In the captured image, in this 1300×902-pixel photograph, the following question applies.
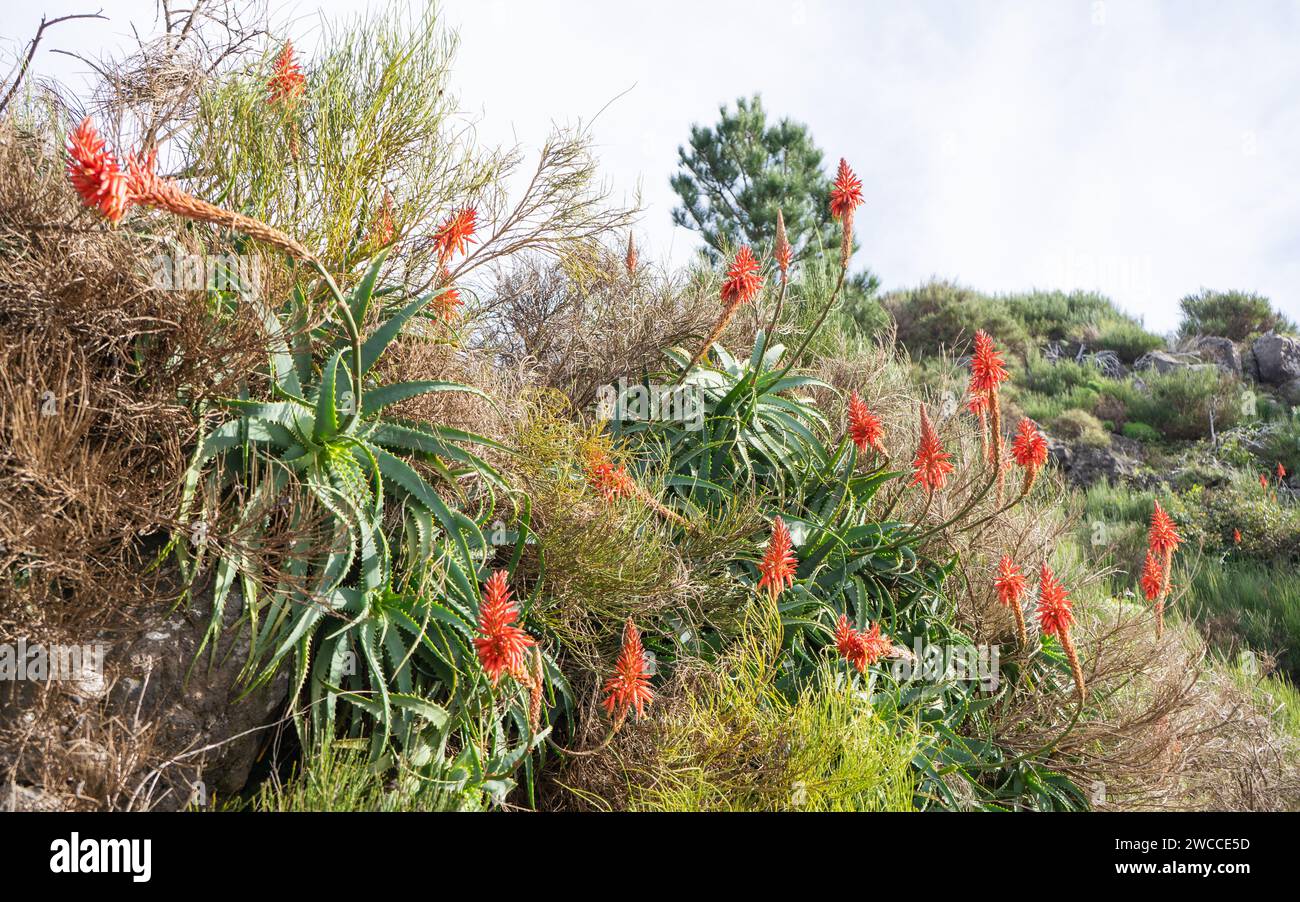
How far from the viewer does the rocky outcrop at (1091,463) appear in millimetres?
12312

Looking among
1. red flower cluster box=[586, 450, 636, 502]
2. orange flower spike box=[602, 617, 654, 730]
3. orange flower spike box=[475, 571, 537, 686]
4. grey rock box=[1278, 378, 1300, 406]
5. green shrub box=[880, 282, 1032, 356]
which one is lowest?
orange flower spike box=[602, 617, 654, 730]

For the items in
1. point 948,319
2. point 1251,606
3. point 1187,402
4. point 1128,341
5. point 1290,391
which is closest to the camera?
point 1251,606

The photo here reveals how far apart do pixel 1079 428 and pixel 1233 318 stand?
23.6ft

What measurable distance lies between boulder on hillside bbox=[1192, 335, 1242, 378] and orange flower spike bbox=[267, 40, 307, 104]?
51.1 ft

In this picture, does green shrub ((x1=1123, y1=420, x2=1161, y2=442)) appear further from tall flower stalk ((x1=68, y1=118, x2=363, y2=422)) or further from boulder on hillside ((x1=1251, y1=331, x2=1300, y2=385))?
tall flower stalk ((x1=68, y1=118, x2=363, y2=422))

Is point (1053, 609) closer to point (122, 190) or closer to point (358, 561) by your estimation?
point (358, 561)

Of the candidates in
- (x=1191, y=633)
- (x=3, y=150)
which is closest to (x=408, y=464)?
(x=3, y=150)

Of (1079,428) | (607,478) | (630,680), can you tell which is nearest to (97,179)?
(630,680)

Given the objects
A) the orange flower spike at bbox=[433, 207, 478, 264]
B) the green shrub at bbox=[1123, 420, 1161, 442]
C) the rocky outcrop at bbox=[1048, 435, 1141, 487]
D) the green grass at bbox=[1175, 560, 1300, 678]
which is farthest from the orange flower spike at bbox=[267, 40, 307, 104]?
the green shrub at bbox=[1123, 420, 1161, 442]

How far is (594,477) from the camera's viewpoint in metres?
4.30

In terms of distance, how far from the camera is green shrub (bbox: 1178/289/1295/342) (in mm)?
17594

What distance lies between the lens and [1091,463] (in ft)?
41.3

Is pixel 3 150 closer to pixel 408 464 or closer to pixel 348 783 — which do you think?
pixel 408 464

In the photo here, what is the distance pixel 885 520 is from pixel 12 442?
13.7 feet
